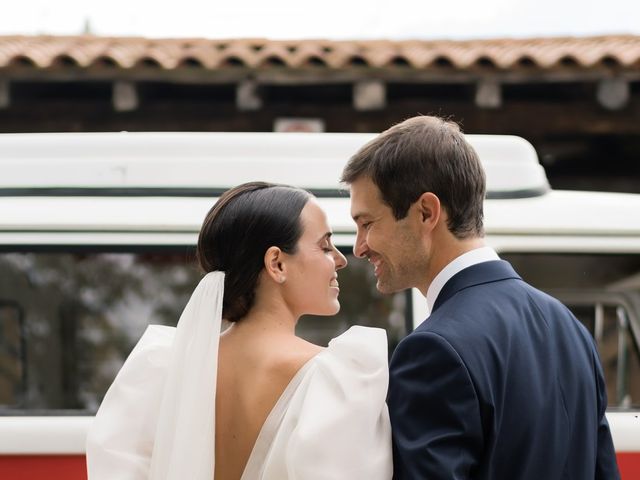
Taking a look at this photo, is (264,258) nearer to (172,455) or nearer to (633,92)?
(172,455)

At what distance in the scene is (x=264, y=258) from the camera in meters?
2.39

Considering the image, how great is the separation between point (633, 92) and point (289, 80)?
2467 mm

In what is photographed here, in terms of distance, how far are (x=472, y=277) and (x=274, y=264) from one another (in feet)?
1.71

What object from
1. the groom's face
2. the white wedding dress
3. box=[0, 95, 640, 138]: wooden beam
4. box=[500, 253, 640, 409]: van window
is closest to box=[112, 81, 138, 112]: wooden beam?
box=[0, 95, 640, 138]: wooden beam

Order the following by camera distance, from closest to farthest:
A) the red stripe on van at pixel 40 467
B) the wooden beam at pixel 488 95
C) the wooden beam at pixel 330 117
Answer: the red stripe on van at pixel 40 467, the wooden beam at pixel 488 95, the wooden beam at pixel 330 117

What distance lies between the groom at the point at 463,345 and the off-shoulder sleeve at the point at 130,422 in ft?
2.09

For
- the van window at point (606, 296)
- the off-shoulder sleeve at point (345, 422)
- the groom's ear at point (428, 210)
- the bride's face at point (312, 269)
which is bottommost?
the van window at point (606, 296)

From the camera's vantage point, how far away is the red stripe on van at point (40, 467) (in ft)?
11.1

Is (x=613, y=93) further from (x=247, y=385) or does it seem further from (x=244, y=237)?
(x=247, y=385)

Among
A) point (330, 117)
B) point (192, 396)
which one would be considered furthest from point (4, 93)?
point (192, 396)

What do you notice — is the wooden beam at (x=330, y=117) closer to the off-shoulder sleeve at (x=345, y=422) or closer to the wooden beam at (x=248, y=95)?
the wooden beam at (x=248, y=95)

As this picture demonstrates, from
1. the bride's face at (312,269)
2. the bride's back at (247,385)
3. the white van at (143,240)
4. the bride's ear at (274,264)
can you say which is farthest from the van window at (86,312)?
the bride's back at (247,385)

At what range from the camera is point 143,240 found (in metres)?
3.58

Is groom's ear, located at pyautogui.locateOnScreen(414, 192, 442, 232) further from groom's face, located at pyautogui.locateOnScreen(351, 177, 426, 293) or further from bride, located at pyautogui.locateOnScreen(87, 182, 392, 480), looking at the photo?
bride, located at pyautogui.locateOnScreen(87, 182, 392, 480)
